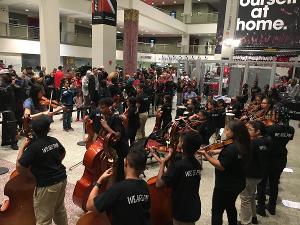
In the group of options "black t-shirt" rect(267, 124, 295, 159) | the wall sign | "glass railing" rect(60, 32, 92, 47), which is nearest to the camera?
"black t-shirt" rect(267, 124, 295, 159)

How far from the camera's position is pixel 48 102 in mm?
4875

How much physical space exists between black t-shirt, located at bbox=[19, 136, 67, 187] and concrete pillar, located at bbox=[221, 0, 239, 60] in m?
12.7

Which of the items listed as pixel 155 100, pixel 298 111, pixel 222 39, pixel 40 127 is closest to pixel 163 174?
pixel 40 127

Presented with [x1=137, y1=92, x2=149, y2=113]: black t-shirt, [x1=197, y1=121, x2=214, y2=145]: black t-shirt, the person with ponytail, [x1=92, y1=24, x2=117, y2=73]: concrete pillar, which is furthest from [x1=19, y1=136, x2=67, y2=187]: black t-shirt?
[x1=92, y1=24, x2=117, y2=73]: concrete pillar

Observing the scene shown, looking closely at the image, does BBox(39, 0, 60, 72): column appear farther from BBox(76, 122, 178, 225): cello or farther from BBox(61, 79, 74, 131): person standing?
BBox(76, 122, 178, 225): cello

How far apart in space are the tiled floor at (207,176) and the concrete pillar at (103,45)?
5423 millimetres

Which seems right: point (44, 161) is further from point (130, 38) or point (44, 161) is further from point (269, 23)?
point (269, 23)

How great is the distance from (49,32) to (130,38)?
4312mm

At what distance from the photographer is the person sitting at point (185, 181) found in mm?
2359

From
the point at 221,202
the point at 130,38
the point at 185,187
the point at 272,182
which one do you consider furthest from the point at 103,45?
the point at 185,187

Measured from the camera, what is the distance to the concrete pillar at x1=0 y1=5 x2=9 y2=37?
14.0m

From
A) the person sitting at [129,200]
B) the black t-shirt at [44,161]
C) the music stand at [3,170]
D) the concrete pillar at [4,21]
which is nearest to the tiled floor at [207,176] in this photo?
the music stand at [3,170]

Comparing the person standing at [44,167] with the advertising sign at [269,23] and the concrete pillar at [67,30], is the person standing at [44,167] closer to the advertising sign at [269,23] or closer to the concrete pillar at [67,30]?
the advertising sign at [269,23]

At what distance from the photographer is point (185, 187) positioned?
94.3 inches
